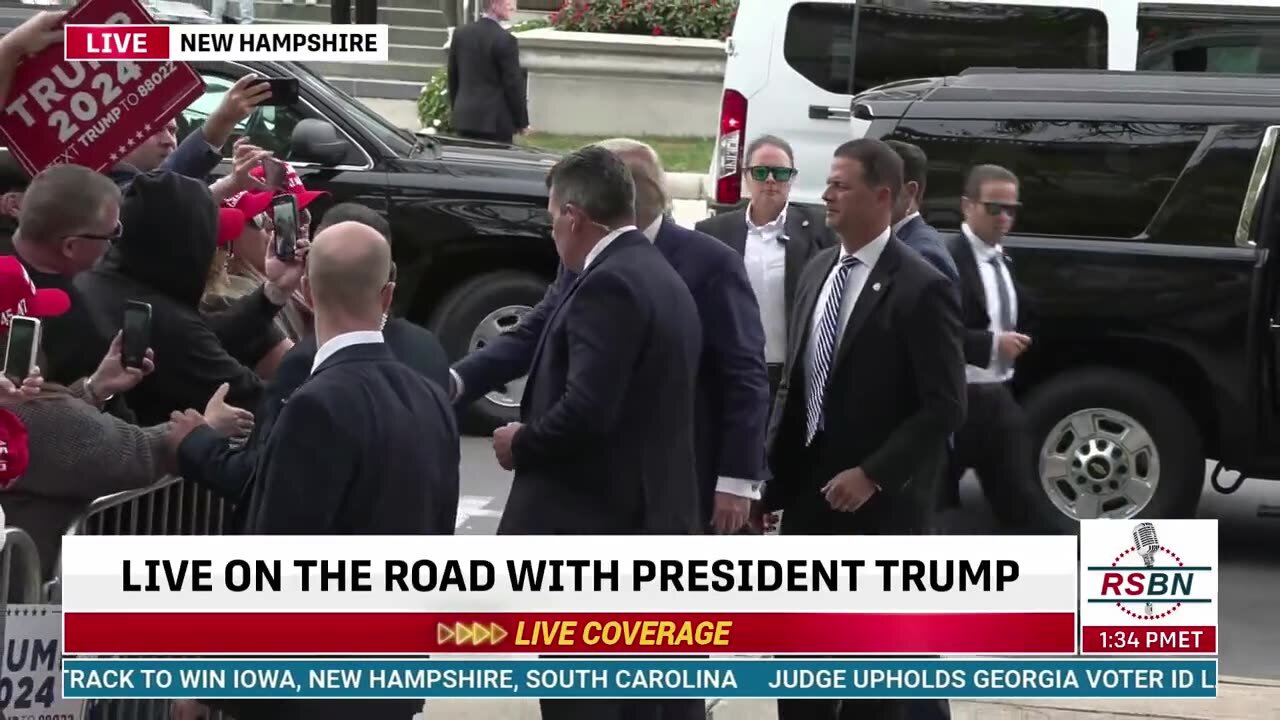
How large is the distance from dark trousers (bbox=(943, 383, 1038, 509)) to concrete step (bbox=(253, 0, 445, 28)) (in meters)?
18.4

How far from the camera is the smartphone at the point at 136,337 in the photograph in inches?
219

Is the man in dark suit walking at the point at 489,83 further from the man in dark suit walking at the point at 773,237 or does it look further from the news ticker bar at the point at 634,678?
the news ticker bar at the point at 634,678

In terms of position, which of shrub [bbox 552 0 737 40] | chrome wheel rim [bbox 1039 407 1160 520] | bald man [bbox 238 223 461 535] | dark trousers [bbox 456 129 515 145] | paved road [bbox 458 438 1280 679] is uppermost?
shrub [bbox 552 0 737 40]

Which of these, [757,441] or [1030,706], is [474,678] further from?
[1030,706]

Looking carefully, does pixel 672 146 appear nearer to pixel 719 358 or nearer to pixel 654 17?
pixel 654 17

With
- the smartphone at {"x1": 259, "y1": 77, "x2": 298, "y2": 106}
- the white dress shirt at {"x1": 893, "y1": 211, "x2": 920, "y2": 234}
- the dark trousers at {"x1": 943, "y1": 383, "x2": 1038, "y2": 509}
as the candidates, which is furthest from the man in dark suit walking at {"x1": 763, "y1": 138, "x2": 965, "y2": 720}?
the smartphone at {"x1": 259, "y1": 77, "x2": 298, "y2": 106}

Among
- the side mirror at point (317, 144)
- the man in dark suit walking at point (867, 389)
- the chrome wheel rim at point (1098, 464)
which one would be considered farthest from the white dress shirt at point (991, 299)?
the side mirror at point (317, 144)

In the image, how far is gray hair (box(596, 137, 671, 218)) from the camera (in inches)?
265

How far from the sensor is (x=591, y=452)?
19.7 feet

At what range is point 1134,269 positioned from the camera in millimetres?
9672

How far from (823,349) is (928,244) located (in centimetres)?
151

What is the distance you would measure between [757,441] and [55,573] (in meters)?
2.09

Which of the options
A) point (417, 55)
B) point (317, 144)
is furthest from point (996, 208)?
point (417, 55)

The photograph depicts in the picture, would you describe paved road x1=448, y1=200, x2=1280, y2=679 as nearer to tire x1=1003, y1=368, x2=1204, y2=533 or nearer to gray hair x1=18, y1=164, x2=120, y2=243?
tire x1=1003, y1=368, x2=1204, y2=533
